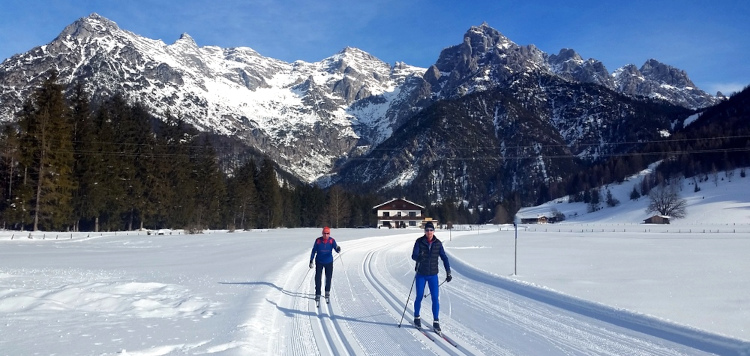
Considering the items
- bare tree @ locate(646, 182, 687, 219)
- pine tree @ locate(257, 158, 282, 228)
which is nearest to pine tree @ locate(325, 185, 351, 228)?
pine tree @ locate(257, 158, 282, 228)

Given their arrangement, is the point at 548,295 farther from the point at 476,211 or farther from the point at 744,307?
the point at 476,211

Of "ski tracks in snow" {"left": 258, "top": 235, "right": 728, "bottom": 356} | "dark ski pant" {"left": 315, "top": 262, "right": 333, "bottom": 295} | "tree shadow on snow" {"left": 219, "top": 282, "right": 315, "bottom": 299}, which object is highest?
"dark ski pant" {"left": 315, "top": 262, "right": 333, "bottom": 295}

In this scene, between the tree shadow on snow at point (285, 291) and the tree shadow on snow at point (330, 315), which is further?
the tree shadow on snow at point (285, 291)

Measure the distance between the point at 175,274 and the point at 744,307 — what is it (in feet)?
52.6

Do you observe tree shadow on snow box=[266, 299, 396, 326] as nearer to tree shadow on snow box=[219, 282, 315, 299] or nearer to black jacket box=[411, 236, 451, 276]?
black jacket box=[411, 236, 451, 276]

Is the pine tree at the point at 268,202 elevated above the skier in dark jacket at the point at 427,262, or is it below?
above

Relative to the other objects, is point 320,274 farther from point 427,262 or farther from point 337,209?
point 337,209

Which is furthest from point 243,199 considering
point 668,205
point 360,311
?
point 668,205

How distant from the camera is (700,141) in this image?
145m

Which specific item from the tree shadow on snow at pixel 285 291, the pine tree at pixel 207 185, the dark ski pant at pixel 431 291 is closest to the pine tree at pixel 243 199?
the pine tree at pixel 207 185

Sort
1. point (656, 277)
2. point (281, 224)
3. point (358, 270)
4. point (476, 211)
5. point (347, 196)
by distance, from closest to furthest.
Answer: point (656, 277)
point (358, 270)
point (281, 224)
point (347, 196)
point (476, 211)

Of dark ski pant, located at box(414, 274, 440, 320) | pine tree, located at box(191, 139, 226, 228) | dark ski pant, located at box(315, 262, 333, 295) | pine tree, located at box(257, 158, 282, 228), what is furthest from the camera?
pine tree, located at box(257, 158, 282, 228)

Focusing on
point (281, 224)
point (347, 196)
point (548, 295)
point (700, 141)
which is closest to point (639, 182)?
point (700, 141)

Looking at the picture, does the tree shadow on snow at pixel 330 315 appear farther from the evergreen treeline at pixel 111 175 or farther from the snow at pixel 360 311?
the evergreen treeline at pixel 111 175
